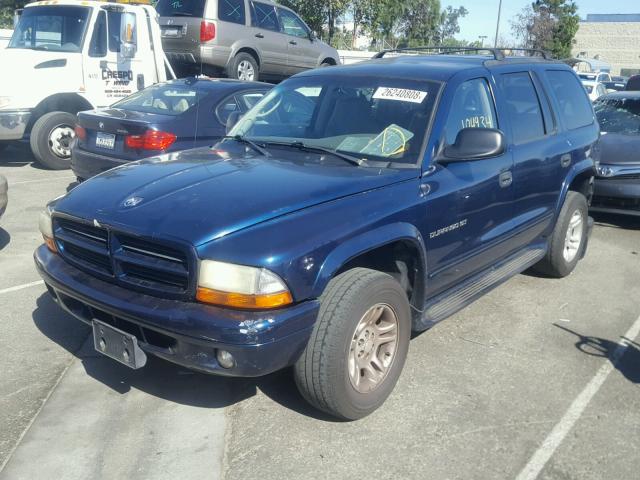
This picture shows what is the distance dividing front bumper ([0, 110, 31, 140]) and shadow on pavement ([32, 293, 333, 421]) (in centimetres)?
651

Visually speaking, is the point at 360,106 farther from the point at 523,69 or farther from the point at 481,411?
the point at 481,411

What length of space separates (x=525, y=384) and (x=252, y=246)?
6.55 feet

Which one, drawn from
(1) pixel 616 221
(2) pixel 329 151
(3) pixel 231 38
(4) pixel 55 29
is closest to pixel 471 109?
(2) pixel 329 151

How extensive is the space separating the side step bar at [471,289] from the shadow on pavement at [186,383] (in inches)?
33.5

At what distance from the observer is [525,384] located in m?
3.99

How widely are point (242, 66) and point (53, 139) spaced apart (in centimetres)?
383

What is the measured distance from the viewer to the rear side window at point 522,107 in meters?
4.78

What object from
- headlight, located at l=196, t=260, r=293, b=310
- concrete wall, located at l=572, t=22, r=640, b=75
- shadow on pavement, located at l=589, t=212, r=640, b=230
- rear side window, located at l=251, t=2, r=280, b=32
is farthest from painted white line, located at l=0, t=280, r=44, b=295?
concrete wall, located at l=572, t=22, r=640, b=75

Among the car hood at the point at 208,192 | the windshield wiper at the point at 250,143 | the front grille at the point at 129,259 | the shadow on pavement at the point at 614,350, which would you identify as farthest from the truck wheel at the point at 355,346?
the shadow on pavement at the point at 614,350

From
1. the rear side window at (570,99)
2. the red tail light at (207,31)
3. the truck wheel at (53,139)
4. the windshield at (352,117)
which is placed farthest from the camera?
the red tail light at (207,31)

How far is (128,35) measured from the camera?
34.0 feet

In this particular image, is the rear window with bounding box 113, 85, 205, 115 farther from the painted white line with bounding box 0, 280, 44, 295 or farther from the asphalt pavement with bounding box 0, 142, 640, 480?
the asphalt pavement with bounding box 0, 142, 640, 480

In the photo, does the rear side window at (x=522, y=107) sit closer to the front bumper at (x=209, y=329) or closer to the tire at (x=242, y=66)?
the front bumper at (x=209, y=329)

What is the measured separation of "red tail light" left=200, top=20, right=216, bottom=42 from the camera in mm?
11508
